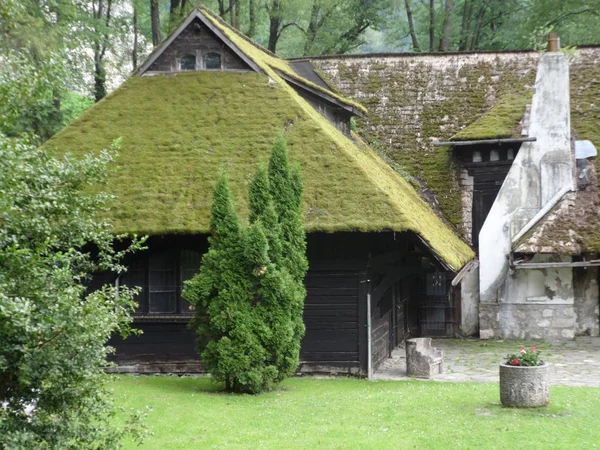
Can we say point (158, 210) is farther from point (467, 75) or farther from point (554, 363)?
point (467, 75)

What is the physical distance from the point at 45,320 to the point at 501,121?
726 inches

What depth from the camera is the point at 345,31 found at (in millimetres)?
35750

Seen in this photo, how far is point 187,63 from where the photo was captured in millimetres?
19141

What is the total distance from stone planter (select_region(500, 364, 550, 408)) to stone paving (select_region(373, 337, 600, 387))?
2770mm

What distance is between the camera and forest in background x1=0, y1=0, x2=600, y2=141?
89.9 feet

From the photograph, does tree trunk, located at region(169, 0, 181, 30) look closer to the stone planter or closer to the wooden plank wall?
the wooden plank wall

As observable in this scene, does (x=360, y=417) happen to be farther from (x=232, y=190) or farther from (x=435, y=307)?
(x=435, y=307)

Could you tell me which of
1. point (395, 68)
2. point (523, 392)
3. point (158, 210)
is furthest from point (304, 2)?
point (523, 392)

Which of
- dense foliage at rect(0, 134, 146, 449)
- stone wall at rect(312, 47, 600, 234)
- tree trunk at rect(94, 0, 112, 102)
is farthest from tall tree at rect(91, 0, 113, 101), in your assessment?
dense foliage at rect(0, 134, 146, 449)

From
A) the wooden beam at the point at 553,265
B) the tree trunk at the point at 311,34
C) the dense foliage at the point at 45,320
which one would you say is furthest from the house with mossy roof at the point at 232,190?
the tree trunk at the point at 311,34

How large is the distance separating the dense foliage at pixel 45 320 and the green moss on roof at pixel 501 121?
16453 mm

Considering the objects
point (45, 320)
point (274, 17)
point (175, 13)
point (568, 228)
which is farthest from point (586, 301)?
point (274, 17)

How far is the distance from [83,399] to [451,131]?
62.2 ft

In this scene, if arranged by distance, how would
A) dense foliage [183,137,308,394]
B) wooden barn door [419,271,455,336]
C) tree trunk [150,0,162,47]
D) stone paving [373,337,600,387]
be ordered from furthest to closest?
tree trunk [150,0,162,47], wooden barn door [419,271,455,336], stone paving [373,337,600,387], dense foliage [183,137,308,394]
